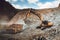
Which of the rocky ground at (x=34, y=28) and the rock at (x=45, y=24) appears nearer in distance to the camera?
the rocky ground at (x=34, y=28)

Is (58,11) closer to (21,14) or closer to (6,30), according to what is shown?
(21,14)

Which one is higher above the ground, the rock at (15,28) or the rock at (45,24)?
the rock at (45,24)

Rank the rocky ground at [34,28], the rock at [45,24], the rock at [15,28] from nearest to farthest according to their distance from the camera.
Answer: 1. the rocky ground at [34,28]
2. the rock at [45,24]
3. the rock at [15,28]

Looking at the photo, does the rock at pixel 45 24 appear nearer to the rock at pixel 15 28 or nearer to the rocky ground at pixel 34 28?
the rocky ground at pixel 34 28

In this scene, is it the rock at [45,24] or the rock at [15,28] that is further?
the rock at [15,28]

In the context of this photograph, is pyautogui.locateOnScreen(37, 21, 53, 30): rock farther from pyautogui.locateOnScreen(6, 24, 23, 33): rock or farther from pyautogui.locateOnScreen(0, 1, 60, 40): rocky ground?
pyautogui.locateOnScreen(6, 24, 23, 33): rock

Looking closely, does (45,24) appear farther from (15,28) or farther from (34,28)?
(15,28)

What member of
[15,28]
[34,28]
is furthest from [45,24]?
[15,28]

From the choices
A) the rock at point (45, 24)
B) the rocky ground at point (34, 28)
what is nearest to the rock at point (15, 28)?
the rocky ground at point (34, 28)

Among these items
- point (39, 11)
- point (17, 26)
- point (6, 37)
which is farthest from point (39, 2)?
point (6, 37)

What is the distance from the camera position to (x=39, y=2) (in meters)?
5.68

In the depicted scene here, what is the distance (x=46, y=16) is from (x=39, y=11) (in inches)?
11.3

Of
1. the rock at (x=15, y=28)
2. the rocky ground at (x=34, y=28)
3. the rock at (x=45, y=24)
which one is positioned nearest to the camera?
the rocky ground at (x=34, y=28)

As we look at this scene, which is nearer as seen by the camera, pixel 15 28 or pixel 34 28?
pixel 34 28
